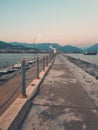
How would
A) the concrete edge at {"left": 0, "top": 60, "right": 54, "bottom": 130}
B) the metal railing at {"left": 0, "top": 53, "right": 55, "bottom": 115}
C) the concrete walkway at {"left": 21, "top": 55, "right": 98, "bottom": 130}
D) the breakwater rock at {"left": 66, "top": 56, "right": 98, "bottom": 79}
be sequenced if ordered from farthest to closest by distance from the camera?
the breakwater rock at {"left": 66, "top": 56, "right": 98, "bottom": 79}
the metal railing at {"left": 0, "top": 53, "right": 55, "bottom": 115}
the concrete walkway at {"left": 21, "top": 55, "right": 98, "bottom": 130}
the concrete edge at {"left": 0, "top": 60, "right": 54, "bottom": 130}

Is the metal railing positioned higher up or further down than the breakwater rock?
higher up

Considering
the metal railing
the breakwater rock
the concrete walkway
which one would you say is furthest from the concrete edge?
the breakwater rock

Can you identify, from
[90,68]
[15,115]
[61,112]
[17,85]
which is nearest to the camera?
[15,115]

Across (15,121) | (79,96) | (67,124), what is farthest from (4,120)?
(79,96)

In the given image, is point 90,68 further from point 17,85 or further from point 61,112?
point 61,112

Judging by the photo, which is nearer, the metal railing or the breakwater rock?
the metal railing

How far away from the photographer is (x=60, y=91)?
822cm

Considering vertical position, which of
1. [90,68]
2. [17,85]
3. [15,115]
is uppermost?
[15,115]

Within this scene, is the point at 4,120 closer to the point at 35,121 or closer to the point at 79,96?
the point at 35,121

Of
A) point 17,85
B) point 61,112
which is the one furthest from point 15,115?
point 17,85

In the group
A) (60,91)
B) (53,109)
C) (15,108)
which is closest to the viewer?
(15,108)

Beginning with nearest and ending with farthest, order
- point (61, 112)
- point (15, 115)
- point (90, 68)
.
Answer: point (15, 115)
point (61, 112)
point (90, 68)

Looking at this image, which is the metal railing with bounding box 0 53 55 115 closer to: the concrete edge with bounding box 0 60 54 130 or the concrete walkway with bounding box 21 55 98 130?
Result: the concrete edge with bounding box 0 60 54 130

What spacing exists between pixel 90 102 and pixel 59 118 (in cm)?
198
